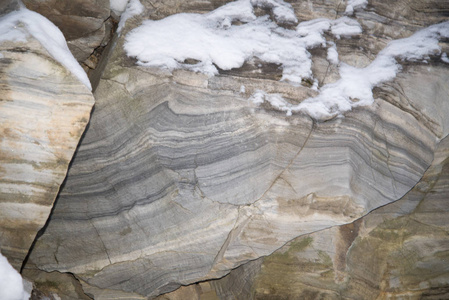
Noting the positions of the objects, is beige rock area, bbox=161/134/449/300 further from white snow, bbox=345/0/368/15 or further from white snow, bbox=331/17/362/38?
white snow, bbox=345/0/368/15

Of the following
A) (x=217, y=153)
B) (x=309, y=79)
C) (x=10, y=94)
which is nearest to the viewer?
(x=10, y=94)

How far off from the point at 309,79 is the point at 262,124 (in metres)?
0.55

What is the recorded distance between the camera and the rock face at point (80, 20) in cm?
316

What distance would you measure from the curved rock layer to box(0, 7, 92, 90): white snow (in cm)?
5

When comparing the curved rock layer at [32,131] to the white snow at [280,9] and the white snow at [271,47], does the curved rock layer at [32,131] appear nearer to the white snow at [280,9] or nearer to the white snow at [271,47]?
the white snow at [271,47]

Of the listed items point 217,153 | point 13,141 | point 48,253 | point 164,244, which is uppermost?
point 13,141

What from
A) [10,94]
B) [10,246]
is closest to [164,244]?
[10,246]

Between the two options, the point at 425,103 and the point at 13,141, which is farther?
the point at 425,103

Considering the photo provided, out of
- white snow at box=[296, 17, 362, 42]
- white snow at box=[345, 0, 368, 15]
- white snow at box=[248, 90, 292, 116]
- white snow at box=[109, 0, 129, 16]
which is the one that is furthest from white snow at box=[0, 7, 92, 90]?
white snow at box=[345, 0, 368, 15]

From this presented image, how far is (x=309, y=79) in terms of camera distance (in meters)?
3.06

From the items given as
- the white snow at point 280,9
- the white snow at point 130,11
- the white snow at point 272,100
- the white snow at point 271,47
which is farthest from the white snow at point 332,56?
the white snow at point 130,11

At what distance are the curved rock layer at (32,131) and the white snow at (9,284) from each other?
0.40 metres

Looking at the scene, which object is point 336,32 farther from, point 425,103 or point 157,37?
point 157,37

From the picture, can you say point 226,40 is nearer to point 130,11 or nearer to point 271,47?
point 271,47
